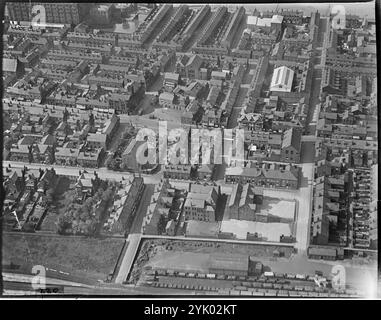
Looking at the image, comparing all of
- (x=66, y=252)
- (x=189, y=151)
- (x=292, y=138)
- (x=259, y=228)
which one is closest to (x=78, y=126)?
(x=189, y=151)

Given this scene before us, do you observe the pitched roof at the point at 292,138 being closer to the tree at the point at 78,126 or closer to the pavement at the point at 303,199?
the pavement at the point at 303,199

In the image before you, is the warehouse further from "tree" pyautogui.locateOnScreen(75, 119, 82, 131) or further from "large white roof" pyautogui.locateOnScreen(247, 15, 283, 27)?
"large white roof" pyautogui.locateOnScreen(247, 15, 283, 27)

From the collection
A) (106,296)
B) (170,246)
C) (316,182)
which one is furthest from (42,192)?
(316,182)

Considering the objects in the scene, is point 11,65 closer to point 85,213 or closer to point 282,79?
point 85,213

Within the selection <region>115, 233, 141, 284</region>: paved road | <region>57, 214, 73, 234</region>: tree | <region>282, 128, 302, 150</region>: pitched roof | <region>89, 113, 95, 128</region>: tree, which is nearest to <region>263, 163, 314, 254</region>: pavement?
<region>282, 128, 302, 150</region>: pitched roof

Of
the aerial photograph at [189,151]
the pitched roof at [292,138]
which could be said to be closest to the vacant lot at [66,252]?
the aerial photograph at [189,151]
